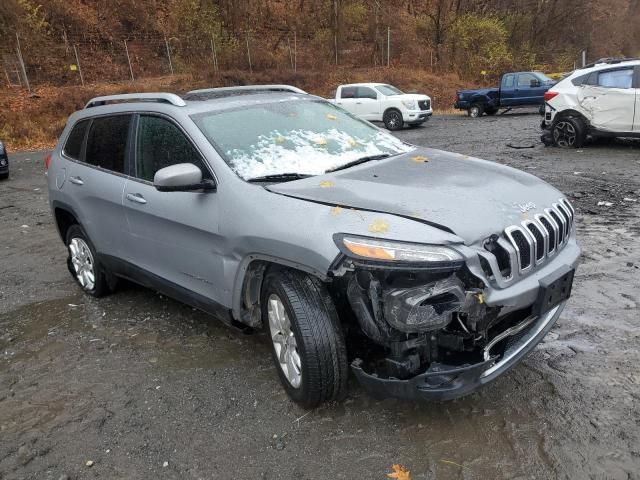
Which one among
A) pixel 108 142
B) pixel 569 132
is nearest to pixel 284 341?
pixel 108 142

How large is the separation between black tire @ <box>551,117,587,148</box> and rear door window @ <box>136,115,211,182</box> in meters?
9.42

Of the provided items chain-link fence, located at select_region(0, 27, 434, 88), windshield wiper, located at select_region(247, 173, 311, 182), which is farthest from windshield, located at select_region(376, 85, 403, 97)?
windshield wiper, located at select_region(247, 173, 311, 182)

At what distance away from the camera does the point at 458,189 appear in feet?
9.85

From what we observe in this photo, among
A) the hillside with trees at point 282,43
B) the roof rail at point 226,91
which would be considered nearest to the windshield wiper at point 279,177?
the roof rail at point 226,91

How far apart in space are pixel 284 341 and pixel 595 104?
949 centimetres

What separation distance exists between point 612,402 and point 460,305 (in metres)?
1.21

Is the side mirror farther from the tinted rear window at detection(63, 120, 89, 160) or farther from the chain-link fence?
the chain-link fence

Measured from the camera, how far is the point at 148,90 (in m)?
24.6

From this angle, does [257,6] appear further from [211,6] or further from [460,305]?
[460,305]

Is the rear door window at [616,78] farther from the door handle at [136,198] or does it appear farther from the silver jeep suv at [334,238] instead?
the door handle at [136,198]

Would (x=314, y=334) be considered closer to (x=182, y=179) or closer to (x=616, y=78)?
(x=182, y=179)

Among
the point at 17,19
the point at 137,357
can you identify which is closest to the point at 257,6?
the point at 17,19

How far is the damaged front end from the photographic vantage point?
2.46m

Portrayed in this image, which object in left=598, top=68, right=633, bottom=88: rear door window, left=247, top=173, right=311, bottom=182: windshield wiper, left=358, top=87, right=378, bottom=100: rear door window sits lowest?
left=247, top=173, right=311, bottom=182: windshield wiper
